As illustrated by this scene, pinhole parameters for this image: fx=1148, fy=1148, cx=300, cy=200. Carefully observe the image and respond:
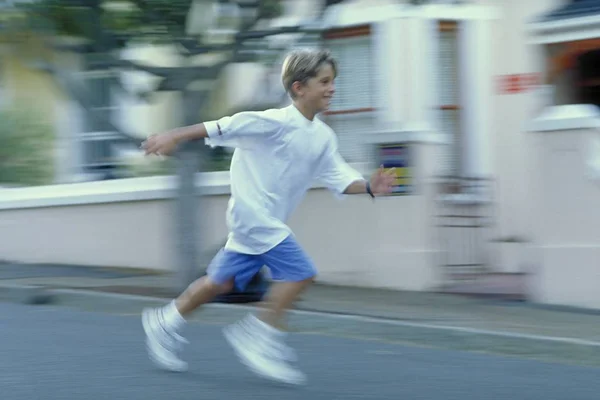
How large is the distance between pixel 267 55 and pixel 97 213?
3.50m

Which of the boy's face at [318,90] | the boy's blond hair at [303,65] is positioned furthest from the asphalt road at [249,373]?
the boy's blond hair at [303,65]

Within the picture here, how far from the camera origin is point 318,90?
5801mm

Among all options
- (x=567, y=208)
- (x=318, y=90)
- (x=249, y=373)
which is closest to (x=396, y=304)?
(x=567, y=208)

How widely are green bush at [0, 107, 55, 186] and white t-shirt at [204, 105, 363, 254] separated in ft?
27.5

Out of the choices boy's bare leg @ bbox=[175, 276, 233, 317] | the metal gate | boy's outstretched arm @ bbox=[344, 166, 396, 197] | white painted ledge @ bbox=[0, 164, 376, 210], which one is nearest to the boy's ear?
boy's outstretched arm @ bbox=[344, 166, 396, 197]

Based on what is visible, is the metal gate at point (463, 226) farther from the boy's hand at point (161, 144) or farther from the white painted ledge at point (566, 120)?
the boy's hand at point (161, 144)

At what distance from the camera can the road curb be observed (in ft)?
24.3

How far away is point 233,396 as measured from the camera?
228 inches

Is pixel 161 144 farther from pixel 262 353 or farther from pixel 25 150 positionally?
pixel 25 150

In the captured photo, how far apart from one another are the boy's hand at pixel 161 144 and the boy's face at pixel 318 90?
29.2 inches

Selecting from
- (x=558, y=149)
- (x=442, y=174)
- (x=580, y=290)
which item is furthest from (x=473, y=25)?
(x=580, y=290)

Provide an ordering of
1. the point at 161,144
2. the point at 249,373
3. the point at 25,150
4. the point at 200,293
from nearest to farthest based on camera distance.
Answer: the point at 161,144 → the point at 200,293 → the point at 249,373 → the point at 25,150

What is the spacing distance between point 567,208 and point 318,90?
4.71 meters

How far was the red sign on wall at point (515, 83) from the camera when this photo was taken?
1237cm
